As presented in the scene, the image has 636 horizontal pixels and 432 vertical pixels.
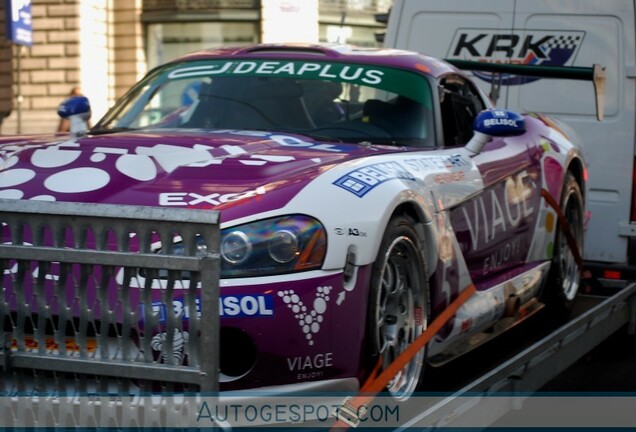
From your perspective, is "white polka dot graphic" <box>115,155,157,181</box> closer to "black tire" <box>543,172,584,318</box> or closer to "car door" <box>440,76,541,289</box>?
"car door" <box>440,76,541,289</box>

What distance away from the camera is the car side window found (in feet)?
18.7

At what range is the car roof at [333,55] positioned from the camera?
5.72 metres

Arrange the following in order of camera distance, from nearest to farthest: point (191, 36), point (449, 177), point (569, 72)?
point (449, 177), point (569, 72), point (191, 36)

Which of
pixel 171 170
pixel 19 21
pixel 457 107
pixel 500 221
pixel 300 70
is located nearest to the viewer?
pixel 171 170

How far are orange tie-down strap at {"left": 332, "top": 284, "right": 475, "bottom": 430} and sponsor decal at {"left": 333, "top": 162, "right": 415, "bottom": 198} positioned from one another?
1.92ft

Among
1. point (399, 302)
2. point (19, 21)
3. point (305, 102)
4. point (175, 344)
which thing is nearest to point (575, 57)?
point (305, 102)

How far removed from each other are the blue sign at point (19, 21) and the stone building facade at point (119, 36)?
1513mm

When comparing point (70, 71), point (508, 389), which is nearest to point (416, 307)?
point (508, 389)

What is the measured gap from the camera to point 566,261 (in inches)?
268

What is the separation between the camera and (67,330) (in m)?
3.11

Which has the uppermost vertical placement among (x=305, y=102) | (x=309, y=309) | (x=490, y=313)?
(x=305, y=102)

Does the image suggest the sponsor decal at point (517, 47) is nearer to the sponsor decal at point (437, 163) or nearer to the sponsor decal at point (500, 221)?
the sponsor decal at point (500, 221)

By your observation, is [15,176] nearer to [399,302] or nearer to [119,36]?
[399,302]

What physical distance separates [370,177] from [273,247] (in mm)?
578
